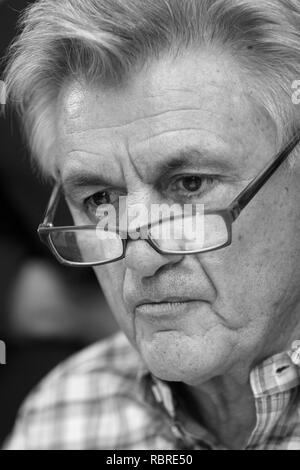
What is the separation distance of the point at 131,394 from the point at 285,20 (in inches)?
43.3

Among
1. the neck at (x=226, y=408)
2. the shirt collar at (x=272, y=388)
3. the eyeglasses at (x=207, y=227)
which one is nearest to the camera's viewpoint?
the eyeglasses at (x=207, y=227)

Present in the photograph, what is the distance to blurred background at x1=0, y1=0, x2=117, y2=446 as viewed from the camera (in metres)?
3.13

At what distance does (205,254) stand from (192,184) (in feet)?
0.49

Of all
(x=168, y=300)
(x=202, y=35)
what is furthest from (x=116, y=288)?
(x=202, y=35)

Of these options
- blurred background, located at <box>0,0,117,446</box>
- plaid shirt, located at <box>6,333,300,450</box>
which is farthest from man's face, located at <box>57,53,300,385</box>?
blurred background, located at <box>0,0,117,446</box>

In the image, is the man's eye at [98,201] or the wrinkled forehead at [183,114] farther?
the man's eye at [98,201]

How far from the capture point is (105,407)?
7.00ft

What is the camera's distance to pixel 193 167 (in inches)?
61.6

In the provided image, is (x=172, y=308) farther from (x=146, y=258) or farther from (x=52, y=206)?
(x=52, y=206)

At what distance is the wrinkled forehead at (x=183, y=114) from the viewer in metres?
1.53

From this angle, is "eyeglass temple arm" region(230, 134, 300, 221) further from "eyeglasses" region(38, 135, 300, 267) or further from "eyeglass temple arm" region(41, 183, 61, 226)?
"eyeglass temple arm" region(41, 183, 61, 226)

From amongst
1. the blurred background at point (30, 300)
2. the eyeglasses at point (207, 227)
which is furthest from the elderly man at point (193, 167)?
the blurred background at point (30, 300)

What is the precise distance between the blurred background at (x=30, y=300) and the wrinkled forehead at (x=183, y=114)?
1.52m

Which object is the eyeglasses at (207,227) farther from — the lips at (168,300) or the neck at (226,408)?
the neck at (226,408)
